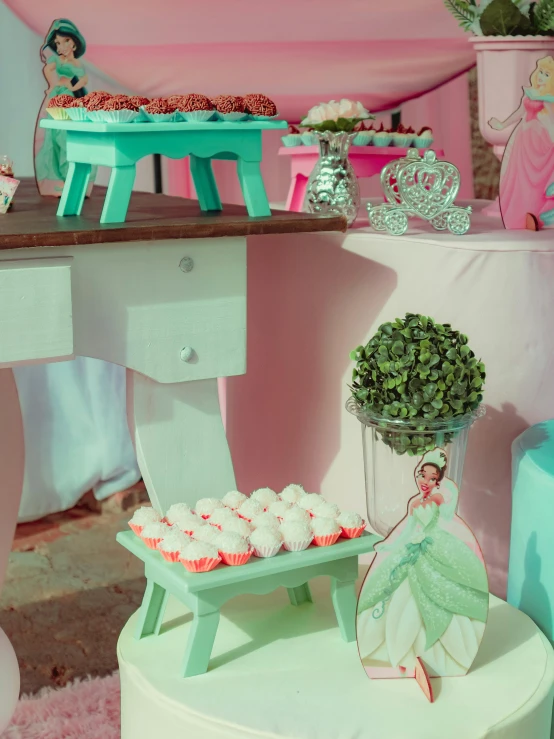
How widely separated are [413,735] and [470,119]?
4.85ft

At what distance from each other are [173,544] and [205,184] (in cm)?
46

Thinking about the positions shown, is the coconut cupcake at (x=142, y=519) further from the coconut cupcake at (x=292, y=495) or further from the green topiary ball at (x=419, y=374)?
the green topiary ball at (x=419, y=374)

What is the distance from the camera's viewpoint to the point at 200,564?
2.99 ft

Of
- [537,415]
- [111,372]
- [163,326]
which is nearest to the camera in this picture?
[163,326]

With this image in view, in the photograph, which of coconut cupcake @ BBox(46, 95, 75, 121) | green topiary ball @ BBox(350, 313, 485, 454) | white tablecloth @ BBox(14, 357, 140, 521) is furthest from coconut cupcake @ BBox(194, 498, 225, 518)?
white tablecloth @ BBox(14, 357, 140, 521)

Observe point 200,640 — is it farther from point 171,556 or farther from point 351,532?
point 351,532

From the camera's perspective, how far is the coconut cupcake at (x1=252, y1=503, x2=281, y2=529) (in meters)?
0.97

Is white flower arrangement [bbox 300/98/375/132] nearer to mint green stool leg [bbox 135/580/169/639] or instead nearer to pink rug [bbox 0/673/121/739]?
mint green stool leg [bbox 135/580/169/639]

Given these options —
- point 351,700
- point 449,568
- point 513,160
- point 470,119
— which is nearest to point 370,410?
point 449,568

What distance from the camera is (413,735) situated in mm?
854

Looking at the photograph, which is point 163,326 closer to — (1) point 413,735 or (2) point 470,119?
(1) point 413,735

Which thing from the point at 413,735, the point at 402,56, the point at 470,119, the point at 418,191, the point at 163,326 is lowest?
the point at 413,735

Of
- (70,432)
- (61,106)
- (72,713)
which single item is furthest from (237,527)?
(70,432)

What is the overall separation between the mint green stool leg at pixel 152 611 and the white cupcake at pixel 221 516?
91 millimetres
